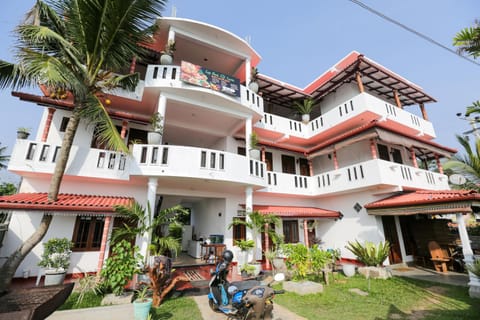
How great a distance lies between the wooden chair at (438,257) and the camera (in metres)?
8.67

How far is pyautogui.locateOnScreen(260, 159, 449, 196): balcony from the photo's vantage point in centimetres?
923

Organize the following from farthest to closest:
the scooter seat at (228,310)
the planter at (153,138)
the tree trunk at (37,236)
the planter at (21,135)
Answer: the planter at (153,138) < the planter at (21,135) < the tree trunk at (37,236) < the scooter seat at (228,310)

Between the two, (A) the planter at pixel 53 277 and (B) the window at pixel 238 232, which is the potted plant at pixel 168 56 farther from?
(A) the planter at pixel 53 277

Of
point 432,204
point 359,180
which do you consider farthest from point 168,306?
point 359,180

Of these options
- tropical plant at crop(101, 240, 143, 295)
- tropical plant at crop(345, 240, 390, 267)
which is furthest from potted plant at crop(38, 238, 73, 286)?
tropical plant at crop(345, 240, 390, 267)

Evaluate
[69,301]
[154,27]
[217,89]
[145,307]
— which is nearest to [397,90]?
[217,89]

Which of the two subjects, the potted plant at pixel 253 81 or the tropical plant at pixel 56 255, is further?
the potted plant at pixel 253 81

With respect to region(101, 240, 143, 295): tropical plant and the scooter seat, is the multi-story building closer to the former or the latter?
region(101, 240, 143, 295): tropical plant

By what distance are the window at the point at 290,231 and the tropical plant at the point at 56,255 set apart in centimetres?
981

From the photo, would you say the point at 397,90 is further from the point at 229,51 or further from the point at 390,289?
the point at 390,289

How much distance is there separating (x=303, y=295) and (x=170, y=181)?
20.6 ft

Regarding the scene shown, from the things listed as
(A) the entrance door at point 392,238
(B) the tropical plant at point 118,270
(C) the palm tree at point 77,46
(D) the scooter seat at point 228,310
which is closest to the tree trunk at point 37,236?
(C) the palm tree at point 77,46

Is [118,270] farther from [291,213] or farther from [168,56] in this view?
[168,56]

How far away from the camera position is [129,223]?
8.16 meters
